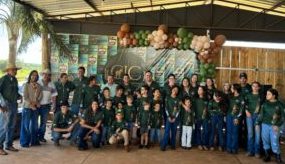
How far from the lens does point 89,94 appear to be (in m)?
6.39

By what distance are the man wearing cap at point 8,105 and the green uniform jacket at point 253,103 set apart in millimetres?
4306

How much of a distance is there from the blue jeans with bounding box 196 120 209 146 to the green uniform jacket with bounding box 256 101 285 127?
1074 mm

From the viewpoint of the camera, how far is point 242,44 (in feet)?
29.2

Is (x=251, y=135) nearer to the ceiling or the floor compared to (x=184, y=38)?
nearer to the floor

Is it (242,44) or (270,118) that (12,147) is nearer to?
(270,118)

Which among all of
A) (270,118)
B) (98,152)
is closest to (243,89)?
(270,118)

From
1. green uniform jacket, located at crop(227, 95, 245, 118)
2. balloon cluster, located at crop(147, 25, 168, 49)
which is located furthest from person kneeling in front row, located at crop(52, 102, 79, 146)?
balloon cluster, located at crop(147, 25, 168, 49)

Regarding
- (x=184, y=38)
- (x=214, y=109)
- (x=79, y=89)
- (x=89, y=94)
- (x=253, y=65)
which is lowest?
(x=214, y=109)

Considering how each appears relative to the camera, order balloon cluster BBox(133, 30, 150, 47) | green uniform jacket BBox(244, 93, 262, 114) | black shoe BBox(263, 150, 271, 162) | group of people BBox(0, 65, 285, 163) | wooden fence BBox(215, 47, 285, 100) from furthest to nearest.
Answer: wooden fence BBox(215, 47, 285, 100), balloon cluster BBox(133, 30, 150, 47), group of people BBox(0, 65, 285, 163), green uniform jacket BBox(244, 93, 262, 114), black shoe BBox(263, 150, 271, 162)

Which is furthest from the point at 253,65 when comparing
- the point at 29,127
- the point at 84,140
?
the point at 29,127

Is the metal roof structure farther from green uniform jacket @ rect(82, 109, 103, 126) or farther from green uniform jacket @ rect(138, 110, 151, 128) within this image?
green uniform jacket @ rect(138, 110, 151, 128)

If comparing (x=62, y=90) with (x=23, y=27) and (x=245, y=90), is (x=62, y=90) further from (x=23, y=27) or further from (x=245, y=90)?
(x=245, y=90)

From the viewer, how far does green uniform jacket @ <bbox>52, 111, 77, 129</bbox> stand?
5949mm

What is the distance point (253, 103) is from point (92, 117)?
3.13 metres
